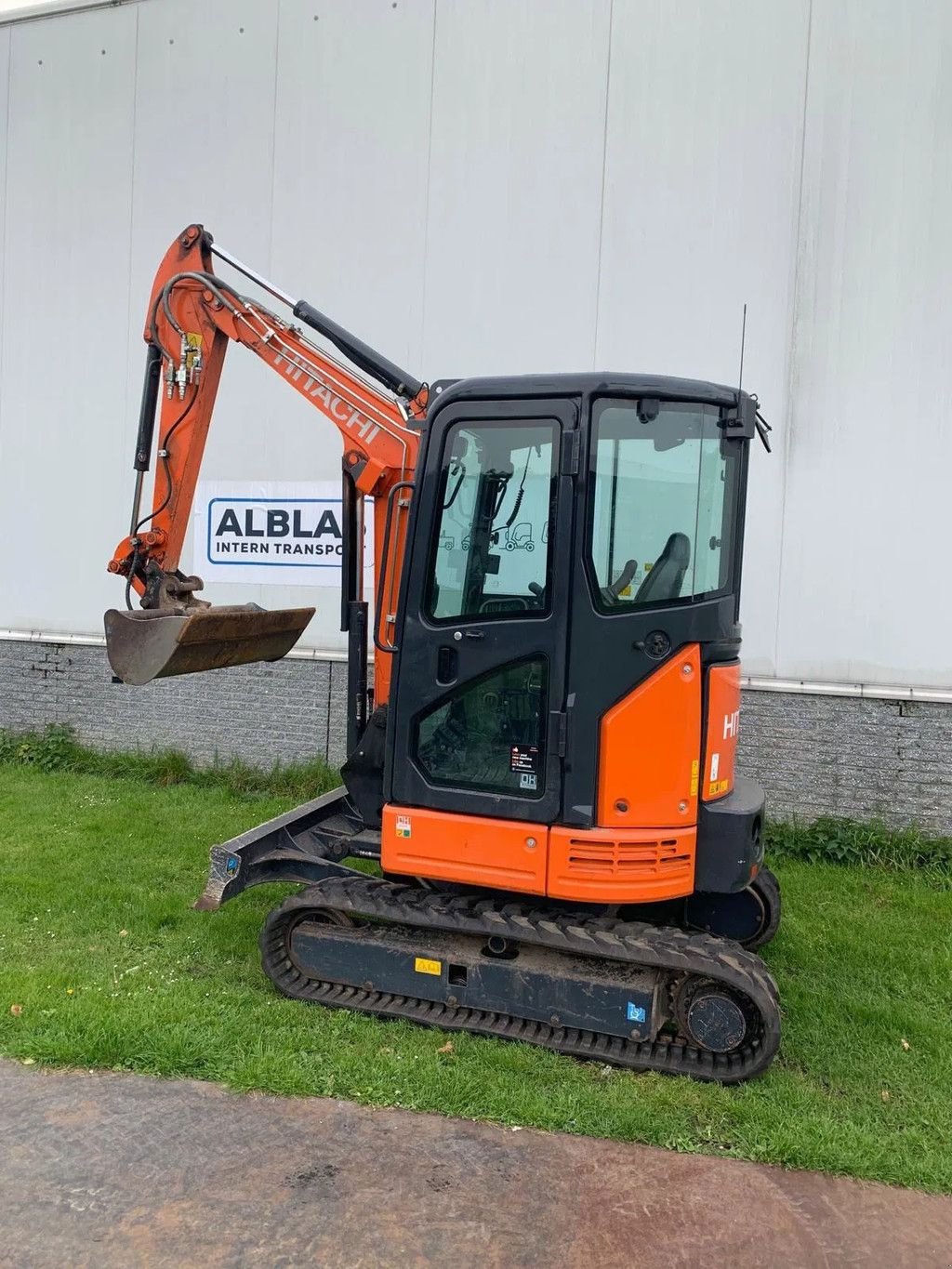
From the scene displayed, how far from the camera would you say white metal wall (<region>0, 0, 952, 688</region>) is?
6660 millimetres

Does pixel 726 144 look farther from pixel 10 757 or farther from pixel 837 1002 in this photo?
pixel 10 757

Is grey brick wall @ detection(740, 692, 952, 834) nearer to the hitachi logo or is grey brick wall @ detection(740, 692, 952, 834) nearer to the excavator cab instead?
the excavator cab

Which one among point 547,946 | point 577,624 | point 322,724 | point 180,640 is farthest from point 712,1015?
point 322,724

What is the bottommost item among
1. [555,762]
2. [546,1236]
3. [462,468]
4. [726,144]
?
[546,1236]

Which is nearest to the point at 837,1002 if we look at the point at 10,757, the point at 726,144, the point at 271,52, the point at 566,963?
the point at 566,963

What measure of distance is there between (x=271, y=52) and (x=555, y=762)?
6.83m

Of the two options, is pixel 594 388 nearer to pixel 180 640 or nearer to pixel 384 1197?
pixel 180 640

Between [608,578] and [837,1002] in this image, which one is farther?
[837,1002]

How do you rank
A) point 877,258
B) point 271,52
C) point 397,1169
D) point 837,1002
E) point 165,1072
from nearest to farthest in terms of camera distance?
point 397,1169, point 165,1072, point 837,1002, point 877,258, point 271,52

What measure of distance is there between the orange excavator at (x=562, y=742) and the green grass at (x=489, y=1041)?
0.21 metres

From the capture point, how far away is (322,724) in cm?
795

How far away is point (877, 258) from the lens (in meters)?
6.67

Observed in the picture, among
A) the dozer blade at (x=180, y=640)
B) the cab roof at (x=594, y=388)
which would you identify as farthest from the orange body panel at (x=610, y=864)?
the dozer blade at (x=180, y=640)

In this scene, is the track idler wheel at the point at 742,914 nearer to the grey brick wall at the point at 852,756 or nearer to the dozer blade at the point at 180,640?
the grey brick wall at the point at 852,756
